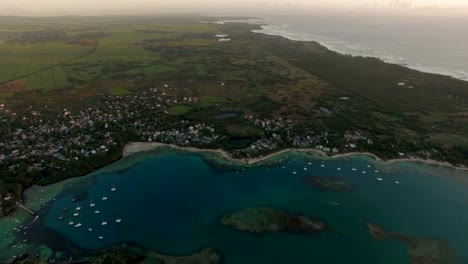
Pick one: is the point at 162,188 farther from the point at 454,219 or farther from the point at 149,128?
the point at 454,219

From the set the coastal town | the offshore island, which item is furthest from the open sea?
the coastal town

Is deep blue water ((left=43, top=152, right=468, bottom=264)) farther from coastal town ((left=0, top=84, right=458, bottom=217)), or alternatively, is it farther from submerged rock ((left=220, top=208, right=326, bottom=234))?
coastal town ((left=0, top=84, right=458, bottom=217))

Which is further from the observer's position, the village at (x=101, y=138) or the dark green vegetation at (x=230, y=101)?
the dark green vegetation at (x=230, y=101)

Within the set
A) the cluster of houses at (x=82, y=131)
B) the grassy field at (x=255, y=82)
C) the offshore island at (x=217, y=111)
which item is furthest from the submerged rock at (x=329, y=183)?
the cluster of houses at (x=82, y=131)

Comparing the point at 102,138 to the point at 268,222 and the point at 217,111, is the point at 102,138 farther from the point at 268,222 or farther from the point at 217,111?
the point at 268,222

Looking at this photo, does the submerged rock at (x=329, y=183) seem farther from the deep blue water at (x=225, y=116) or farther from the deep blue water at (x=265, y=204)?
the deep blue water at (x=225, y=116)
